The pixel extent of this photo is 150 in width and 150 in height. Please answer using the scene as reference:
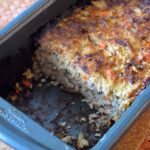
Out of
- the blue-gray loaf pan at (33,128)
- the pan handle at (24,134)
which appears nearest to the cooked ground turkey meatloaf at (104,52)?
the blue-gray loaf pan at (33,128)

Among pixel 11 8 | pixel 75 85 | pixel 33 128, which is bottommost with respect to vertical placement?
pixel 75 85

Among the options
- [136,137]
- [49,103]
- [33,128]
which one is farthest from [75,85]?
[33,128]

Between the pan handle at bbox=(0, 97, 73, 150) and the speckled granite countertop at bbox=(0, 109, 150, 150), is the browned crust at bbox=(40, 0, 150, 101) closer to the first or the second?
the speckled granite countertop at bbox=(0, 109, 150, 150)

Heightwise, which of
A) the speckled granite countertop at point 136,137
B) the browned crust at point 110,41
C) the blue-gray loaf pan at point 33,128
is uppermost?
the blue-gray loaf pan at point 33,128

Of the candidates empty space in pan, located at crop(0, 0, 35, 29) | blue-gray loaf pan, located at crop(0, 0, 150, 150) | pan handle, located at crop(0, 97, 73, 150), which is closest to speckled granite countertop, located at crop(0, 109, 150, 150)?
blue-gray loaf pan, located at crop(0, 0, 150, 150)

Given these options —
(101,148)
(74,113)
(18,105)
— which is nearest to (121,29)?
(74,113)

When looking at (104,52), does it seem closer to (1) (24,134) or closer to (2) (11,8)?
(1) (24,134)

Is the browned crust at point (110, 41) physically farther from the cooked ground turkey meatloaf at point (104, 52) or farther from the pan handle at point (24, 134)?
the pan handle at point (24, 134)

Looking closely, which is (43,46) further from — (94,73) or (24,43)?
(94,73)
